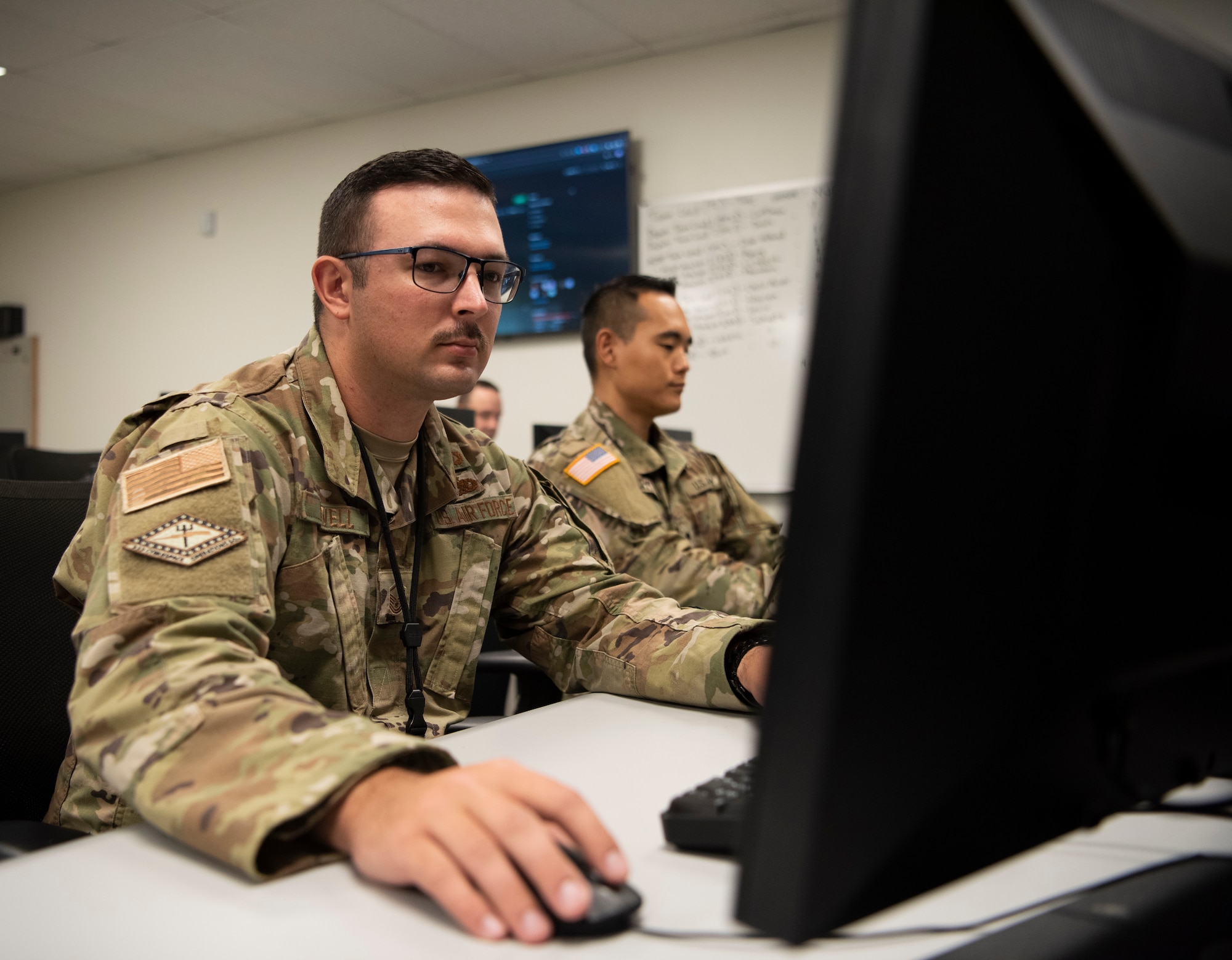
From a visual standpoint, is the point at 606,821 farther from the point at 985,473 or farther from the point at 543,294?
the point at 543,294

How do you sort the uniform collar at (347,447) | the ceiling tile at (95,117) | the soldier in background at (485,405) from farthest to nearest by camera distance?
the ceiling tile at (95,117) < the soldier in background at (485,405) < the uniform collar at (347,447)

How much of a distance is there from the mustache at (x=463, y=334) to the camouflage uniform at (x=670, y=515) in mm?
831

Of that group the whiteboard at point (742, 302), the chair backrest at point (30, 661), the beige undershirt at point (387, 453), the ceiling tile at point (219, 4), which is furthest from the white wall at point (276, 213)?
the chair backrest at point (30, 661)

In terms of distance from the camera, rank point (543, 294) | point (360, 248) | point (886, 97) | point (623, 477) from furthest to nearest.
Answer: point (543, 294), point (623, 477), point (360, 248), point (886, 97)

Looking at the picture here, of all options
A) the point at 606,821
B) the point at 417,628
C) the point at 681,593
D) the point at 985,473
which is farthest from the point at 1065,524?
the point at 681,593

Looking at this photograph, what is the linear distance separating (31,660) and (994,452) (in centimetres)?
97

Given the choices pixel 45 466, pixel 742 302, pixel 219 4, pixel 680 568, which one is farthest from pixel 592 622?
pixel 219 4

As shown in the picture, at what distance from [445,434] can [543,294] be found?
9.96 feet

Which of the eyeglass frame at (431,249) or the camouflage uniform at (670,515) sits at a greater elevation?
the eyeglass frame at (431,249)

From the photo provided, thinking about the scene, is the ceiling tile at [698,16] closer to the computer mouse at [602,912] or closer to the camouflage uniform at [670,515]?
the camouflage uniform at [670,515]

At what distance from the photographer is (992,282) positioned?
0.32 metres

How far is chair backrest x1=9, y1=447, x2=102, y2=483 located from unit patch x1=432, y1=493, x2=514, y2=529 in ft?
6.61

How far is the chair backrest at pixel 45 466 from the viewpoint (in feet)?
8.93

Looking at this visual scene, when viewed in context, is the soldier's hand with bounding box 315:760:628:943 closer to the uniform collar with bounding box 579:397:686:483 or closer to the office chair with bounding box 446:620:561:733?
the office chair with bounding box 446:620:561:733
